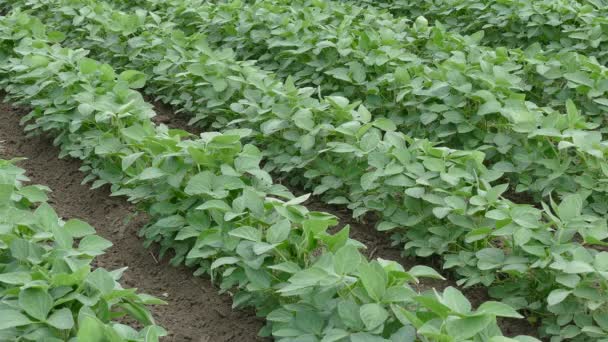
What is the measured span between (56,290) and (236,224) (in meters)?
0.75

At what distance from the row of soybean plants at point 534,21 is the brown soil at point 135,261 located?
2919 mm

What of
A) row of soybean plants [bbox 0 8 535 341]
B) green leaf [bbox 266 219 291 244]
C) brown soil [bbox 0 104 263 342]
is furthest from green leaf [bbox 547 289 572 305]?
brown soil [bbox 0 104 263 342]

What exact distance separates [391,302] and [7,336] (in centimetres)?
107

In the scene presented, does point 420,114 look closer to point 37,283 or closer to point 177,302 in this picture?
point 177,302

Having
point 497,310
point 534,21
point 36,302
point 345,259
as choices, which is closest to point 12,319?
point 36,302

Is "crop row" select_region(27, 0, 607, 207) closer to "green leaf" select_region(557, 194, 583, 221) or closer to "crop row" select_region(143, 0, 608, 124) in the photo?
"crop row" select_region(143, 0, 608, 124)

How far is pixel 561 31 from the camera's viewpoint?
5434 millimetres

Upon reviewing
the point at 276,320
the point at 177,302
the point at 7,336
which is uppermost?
the point at 7,336

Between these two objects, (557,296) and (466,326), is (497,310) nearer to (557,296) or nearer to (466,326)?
(466,326)

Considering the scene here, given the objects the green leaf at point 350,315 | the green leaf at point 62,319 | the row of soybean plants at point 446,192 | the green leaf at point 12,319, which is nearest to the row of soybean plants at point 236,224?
the green leaf at point 350,315

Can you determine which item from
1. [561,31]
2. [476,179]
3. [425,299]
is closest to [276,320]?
[425,299]

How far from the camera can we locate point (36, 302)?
2.21 metres

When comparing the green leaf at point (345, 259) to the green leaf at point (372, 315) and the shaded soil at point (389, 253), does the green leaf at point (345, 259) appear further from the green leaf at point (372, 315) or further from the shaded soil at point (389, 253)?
the shaded soil at point (389, 253)

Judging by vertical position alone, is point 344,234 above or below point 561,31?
above
